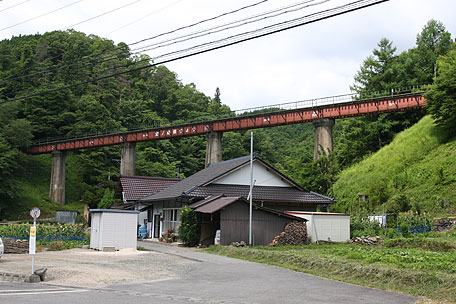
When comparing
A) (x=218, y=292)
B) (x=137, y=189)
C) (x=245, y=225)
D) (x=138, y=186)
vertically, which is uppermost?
(x=138, y=186)

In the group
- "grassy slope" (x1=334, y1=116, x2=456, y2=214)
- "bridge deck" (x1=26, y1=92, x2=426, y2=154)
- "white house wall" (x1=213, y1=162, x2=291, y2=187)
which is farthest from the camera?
"bridge deck" (x1=26, y1=92, x2=426, y2=154)

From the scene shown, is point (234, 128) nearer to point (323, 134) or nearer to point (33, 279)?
point (323, 134)

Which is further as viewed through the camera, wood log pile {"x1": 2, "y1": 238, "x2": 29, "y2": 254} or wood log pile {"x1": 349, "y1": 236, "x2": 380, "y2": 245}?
wood log pile {"x1": 349, "y1": 236, "x2": 380, "y2": 245}

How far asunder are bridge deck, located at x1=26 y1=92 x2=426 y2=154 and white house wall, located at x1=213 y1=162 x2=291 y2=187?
60.4 ft

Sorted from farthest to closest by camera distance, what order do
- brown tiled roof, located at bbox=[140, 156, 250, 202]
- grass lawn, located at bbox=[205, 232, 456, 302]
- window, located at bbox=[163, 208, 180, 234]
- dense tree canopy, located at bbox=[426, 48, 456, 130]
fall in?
dense tree canopy, located at bbox=[426, 48, 456, 130], window, located at bbox=[163, 208, 180, 234], brown tiled roof, located at bbox=[140, 156, 250, 202], grass lawn, located at bbox=[205, 232, 456, 302]

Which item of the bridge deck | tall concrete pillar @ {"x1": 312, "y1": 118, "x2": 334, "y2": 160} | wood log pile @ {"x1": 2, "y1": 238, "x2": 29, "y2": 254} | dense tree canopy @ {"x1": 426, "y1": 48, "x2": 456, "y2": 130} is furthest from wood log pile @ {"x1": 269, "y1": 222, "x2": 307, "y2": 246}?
the bridge deck

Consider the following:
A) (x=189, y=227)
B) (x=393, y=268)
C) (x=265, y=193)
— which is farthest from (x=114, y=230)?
(x=393, y=268)

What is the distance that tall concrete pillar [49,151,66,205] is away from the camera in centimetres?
7200

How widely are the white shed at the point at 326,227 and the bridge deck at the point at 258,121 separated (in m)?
22.9

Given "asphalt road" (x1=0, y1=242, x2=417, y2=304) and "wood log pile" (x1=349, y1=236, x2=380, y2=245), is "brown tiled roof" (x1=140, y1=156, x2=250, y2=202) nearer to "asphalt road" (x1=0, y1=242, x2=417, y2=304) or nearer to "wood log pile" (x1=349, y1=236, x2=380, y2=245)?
"wood log pile" (x1=349, y1=236, x2=380, y2=245)

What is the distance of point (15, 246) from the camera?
77.2ft

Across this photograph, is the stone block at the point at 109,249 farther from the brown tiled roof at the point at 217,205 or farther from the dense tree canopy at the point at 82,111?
the dense tree canopy at the point at 82,111

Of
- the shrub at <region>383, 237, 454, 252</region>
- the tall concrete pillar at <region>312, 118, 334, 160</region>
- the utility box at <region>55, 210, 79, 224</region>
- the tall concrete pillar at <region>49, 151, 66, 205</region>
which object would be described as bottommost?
the shrub at <region>383, 237, 454, 252</region>

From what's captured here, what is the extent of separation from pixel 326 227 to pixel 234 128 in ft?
101
